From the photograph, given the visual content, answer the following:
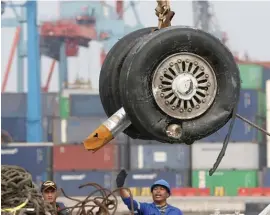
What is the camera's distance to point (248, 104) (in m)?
66.6

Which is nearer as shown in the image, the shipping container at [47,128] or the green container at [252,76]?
the green container at [252,76]

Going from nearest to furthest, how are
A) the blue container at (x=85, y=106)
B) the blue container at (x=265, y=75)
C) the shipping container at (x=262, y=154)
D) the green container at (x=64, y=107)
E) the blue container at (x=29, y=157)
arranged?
the blue container at (x=29, y=157) < the blue container at (x=85, y=106) < the green container at (x=64, y=107) < the shipping container at (x=262, y=154) < the blue container at (x=265, y=75)

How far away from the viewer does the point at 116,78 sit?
5223 mm

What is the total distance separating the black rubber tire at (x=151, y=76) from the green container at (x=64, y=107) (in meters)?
64.6

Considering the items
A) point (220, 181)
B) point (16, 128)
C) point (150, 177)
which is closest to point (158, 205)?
point (150, 177)

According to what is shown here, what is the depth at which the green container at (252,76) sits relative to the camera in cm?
7125

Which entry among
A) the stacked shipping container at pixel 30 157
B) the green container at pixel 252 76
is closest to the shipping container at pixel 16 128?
the stacked shipping container at pixel 30 157

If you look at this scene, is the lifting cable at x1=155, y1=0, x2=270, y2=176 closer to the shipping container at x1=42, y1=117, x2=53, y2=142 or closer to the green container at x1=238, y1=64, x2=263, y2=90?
the green container at x1=238, y1=64, x2=263, y2=90

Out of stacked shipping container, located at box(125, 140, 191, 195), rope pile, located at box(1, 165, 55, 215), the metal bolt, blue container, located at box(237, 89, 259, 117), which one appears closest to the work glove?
the metal bolt

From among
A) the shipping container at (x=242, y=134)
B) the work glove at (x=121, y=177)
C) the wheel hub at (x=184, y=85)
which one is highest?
the shipping container at (x=242, y=134)

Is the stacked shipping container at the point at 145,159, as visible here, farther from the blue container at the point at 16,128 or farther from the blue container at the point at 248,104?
the blue container at the point at 16,128

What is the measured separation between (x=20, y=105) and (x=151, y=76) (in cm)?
7129

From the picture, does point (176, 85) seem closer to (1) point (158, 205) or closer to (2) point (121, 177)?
(2) point (121, 177)

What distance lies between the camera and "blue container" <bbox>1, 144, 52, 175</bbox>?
6512 centimetres
